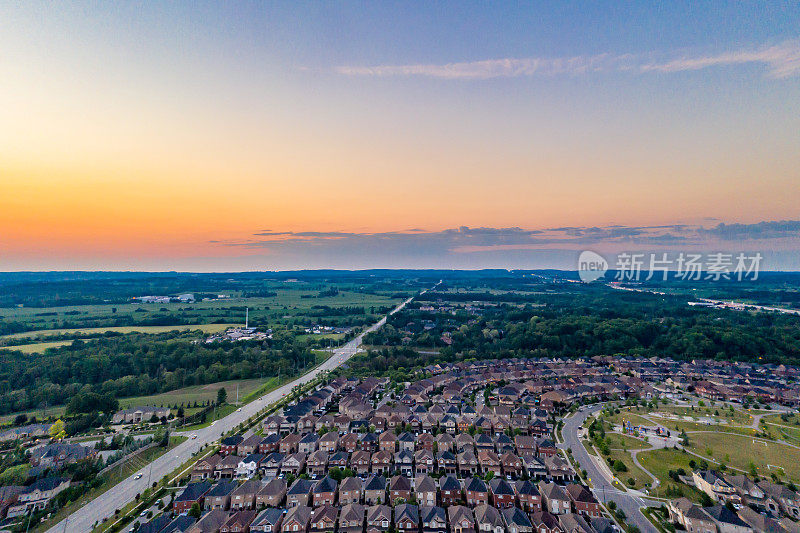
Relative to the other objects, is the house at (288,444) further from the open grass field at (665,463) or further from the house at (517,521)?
the open grass field at (665,463)

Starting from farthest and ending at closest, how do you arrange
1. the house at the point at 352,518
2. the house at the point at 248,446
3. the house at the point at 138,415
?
the house at the point at 138,415
the house at the point at 248,446
the house at the point at 352,518

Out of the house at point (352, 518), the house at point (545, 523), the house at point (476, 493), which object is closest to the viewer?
the house at point (545, 523)

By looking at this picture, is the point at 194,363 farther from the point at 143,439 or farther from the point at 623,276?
the point at 623,276

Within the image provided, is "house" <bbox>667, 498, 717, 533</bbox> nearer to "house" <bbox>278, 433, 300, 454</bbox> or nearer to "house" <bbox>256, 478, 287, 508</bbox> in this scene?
"house" <bbox>256, 478, 287, 508</bbox>

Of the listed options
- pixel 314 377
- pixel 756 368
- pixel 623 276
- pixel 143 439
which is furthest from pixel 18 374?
pixel 623 276

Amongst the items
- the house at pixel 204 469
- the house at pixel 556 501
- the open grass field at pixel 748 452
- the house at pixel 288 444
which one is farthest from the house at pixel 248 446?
the open grass field at pixel 748 452

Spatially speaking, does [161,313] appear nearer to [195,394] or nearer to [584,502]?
[195,394]

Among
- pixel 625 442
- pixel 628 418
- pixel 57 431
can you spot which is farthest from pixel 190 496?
pixel 628 418
